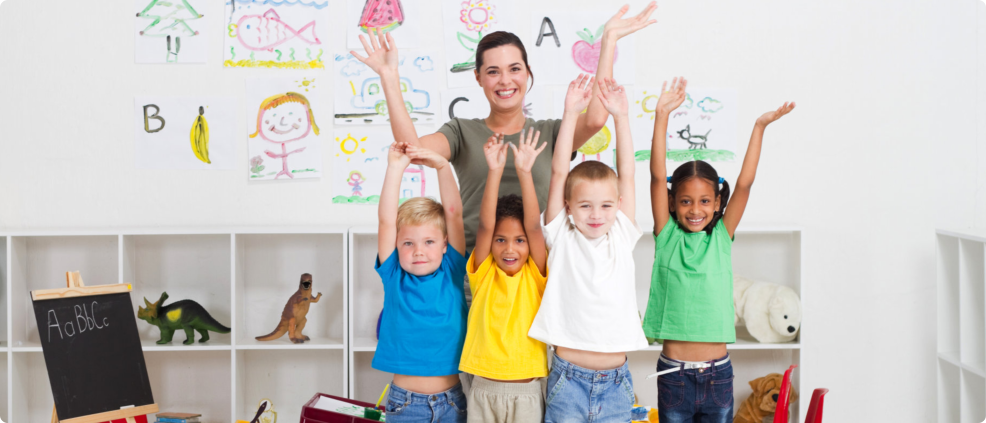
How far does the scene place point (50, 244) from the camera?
9.21ft

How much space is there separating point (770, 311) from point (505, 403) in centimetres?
139

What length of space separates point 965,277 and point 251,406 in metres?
2.81

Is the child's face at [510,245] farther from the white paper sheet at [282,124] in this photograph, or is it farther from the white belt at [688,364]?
the white paper sheet at [282,124]

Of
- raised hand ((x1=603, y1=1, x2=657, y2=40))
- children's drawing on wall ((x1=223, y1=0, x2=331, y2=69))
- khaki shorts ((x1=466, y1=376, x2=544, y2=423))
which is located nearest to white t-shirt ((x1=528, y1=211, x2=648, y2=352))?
khaki shorts ((x1=466, y1=376, x2=544, y2=423))

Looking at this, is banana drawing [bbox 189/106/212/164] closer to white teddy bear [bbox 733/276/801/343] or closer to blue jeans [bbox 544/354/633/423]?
blue jeans [bbox 544/354/633/423]

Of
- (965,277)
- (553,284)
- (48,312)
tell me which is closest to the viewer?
(553,284)

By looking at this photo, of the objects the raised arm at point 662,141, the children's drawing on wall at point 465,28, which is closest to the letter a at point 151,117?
the children's drawing on wall at point 465,28

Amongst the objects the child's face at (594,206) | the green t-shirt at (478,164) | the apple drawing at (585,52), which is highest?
the apple drawing at (585,52)

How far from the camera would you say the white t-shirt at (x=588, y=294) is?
1614mm

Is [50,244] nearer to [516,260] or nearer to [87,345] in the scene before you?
[87,345]

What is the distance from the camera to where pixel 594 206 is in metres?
1.64

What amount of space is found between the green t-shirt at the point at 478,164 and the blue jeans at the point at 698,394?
0.58 meters

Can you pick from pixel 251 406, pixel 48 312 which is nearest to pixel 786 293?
pixel 251 406

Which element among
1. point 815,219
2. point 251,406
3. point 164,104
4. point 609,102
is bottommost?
point 251,406
